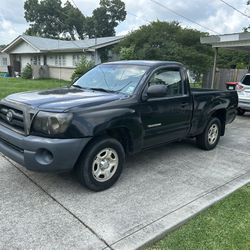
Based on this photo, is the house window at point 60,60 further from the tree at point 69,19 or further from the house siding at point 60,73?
the tree at point 69,19

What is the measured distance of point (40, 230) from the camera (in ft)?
10.2

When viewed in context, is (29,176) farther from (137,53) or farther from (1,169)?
(137,53)

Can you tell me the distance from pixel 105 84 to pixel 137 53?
17003mm

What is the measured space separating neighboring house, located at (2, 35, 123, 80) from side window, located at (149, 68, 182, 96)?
65.4ft

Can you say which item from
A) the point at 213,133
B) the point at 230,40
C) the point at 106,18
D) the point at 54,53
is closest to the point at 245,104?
the point at 230,40

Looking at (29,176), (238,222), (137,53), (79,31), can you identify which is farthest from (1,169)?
(79,31)

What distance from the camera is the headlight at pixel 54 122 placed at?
3510 mm

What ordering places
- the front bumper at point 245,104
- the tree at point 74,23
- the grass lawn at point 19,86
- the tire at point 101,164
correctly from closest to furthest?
the tire at point 101,164 → the front bumper at point 245,104 → the grass lawn at point 19,86 → the tree at point 74,23

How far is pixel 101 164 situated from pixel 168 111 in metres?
1.56

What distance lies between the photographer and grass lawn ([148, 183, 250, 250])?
3021 mm

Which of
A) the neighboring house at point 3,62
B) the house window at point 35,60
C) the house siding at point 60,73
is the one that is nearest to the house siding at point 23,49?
the house window at point 35,60

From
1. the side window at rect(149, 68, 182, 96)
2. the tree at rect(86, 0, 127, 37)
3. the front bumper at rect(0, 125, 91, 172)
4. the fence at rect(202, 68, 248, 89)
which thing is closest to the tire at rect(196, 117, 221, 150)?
the side window at rect(149, 68, 182, 96)

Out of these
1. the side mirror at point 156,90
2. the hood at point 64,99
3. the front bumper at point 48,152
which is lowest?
the front bumper at point 48,152

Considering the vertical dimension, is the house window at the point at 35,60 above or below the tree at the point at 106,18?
below
